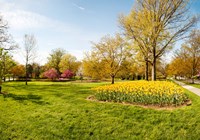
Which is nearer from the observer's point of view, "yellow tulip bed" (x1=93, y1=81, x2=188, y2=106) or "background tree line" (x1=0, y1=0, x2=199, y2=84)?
"yellow tulip bed" (x1=93, y1=81, x2=188, y2=106)

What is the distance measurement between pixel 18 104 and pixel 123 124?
262 inches

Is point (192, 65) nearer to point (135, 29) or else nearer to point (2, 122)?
point (135, 29)

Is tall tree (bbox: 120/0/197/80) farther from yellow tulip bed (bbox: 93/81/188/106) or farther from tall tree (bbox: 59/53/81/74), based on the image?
tall tree (bbox: 59/53/81/74)

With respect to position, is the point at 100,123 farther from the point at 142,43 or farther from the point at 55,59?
the point at 55,59

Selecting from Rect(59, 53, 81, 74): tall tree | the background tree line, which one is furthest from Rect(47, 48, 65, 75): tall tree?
the background tree line

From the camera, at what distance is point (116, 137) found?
7527 millimetres

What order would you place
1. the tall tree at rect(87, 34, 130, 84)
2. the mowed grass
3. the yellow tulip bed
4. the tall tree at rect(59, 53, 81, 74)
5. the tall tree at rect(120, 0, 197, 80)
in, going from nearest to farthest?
1. the mowed grass
2. the yellow tulip bed
3. the tall tree at rect(120, 0, 197, 80)
4. the tall tree at rect(87, 34, 130, 84)
5. the tall tree at rect(59, 53, 81, 74)

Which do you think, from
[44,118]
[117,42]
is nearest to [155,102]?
[44,118]

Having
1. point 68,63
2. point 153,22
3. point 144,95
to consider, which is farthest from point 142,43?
point 68,63

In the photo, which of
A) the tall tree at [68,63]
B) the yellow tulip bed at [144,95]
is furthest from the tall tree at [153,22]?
the tall tree at [68,63]

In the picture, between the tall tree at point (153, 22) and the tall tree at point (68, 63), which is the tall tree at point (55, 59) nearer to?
the tall tree at point (68, 63)

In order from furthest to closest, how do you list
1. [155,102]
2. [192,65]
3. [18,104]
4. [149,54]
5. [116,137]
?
[192,65] < [149,54] < [18,104] < [155,102] < [116,137]

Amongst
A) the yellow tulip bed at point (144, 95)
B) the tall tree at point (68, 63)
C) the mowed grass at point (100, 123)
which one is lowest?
the mowed grass at point (100, 123)

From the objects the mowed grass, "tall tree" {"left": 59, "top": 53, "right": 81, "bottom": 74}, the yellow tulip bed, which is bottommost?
the mowed grass
